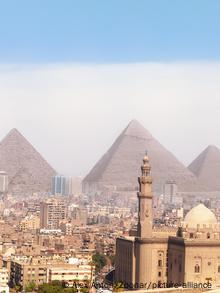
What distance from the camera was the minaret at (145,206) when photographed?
47.9 meters

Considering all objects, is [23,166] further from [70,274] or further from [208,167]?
[70,274]

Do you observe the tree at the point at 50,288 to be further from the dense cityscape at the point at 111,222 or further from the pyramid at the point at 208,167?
the pyramid at the point at 208,167

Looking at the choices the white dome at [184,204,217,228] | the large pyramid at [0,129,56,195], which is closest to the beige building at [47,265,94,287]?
the white dome at [184,204,217,228]

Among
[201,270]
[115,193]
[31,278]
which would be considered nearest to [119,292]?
[201,270]

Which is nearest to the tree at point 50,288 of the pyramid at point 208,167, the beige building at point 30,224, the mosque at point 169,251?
the mosque at point 169,251

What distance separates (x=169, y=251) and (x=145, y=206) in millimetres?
2934

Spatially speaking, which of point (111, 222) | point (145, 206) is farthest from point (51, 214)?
point (145, 206)

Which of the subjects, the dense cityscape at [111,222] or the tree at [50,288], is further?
the dense cityscape at [111,222]

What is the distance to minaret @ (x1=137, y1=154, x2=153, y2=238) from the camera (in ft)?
157

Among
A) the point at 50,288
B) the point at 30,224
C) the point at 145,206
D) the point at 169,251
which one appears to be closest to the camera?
the point at 50,288

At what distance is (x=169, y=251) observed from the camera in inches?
1850

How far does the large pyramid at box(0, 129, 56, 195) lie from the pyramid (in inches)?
910

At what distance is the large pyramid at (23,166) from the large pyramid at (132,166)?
6.86 metres

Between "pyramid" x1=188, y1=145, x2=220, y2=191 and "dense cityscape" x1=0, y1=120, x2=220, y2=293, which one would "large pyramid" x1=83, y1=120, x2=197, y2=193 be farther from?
"pyramid" x1=188, y1=145, x2=220, y2=191
